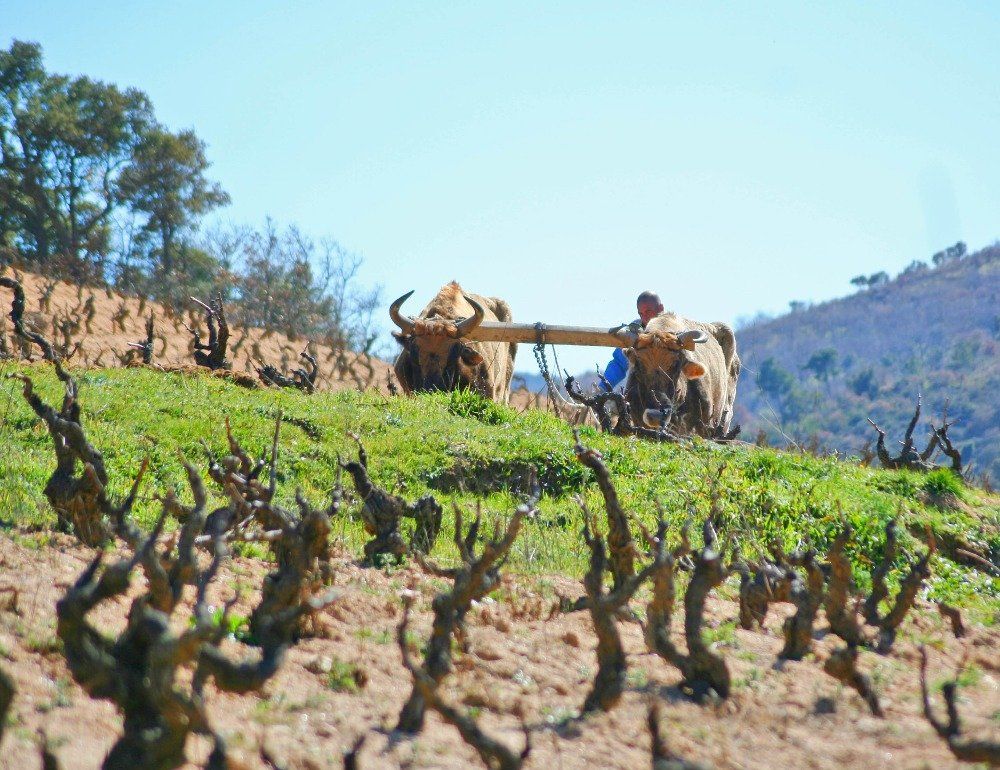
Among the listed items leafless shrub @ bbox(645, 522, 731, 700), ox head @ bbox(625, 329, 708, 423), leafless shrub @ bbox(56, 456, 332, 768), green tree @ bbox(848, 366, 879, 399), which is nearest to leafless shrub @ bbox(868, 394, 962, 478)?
ox head @ bbox(625, 329, 708, 423)

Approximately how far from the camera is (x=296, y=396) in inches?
486

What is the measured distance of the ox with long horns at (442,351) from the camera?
586 inches

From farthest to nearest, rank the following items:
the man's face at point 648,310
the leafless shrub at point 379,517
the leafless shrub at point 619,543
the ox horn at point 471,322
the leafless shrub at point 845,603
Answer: the man's face at point 648,310 → the ox horn at point 471,322 → the leafless shrub at point 379,517 → the leafless shrub at point 845,603 → the leafless shrub at point 619,543

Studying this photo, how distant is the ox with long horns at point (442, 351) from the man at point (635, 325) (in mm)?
1474

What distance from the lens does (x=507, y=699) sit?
447cm

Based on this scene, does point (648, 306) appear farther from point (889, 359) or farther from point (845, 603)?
point (889, 359)

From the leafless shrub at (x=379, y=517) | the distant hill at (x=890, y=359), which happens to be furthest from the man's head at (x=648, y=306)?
the distant hill at (x=890, y=359)

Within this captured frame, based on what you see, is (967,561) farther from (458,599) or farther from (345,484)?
(458,599)

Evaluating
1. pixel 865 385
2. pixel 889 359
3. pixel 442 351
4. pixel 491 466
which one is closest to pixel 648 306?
pixel 442 351

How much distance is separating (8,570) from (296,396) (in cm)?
698

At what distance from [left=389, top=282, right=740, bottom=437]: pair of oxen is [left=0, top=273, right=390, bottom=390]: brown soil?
3.75 m

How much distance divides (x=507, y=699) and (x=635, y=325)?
10.2 metres

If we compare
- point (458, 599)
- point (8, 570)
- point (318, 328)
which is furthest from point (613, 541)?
point (318, 328)

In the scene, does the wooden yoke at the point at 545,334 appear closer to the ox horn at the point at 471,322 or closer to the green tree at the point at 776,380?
the ox horn at the point at 471,322
